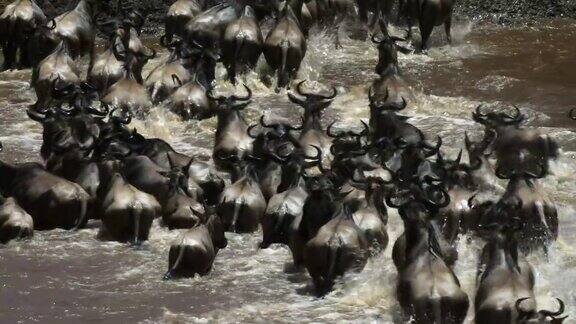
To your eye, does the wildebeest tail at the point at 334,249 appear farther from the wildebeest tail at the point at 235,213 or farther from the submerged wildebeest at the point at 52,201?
the submerged wildebeest at the point at 52,201

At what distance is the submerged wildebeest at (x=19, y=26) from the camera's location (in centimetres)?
1617

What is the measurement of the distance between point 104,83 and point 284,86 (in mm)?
2080

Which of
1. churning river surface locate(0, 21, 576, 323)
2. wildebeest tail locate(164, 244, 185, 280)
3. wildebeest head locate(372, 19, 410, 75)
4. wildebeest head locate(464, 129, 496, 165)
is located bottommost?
churning river surface locate(0, 21, 576, 323)

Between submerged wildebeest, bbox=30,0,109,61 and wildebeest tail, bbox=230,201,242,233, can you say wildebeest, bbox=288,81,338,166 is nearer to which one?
wildebeest tail, bbox=230,201,242,233

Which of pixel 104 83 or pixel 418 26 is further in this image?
pixel 418 26

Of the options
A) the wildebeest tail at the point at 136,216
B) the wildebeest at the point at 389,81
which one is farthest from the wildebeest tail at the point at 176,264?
the wildebeest at the point at 389,81

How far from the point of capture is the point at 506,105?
14875mm

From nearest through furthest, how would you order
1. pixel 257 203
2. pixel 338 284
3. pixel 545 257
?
pixel 338 284
pixel 545 257
pixel 257 203

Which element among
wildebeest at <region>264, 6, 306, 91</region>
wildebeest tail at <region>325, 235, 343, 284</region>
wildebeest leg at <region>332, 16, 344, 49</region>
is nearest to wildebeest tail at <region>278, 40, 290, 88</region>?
wildebeest at <region>264, 6, 306, 91</region>

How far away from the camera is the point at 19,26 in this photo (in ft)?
53.1

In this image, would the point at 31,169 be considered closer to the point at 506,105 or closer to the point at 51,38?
the point at 51,38

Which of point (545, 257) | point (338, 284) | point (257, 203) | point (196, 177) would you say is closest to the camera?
point (338, 284)

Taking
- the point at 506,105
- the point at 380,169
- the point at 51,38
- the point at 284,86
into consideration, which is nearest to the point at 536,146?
the point at 380,169

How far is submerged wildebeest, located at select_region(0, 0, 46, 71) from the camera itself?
637 inches
